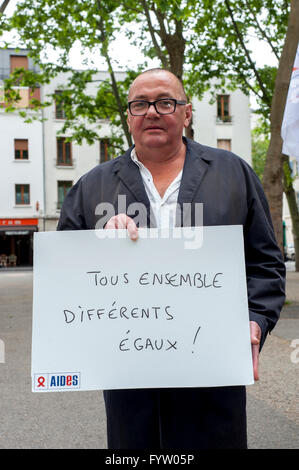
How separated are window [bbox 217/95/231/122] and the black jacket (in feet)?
126

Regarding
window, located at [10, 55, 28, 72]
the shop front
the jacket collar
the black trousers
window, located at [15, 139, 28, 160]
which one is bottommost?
the shop front

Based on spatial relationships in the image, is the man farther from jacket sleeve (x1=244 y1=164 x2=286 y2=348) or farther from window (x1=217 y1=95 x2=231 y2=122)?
window (x1=217 y1=95 x2=231 y2=122)

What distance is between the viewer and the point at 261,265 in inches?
82.1

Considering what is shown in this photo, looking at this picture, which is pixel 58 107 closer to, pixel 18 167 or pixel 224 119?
pixel 18 167

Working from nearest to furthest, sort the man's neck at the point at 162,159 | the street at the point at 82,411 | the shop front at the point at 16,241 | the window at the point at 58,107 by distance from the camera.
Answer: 1. the man's neck at the point at 162,159
2. the street at the point at 82,411
3. the window at the point at 58,107
4. the shop front at the point at 16,241

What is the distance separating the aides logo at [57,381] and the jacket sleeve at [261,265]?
631 mm

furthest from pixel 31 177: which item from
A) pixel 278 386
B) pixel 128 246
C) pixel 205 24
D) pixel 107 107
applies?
pixel 128 246

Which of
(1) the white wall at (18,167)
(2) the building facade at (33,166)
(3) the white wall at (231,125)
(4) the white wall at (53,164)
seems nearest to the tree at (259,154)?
(3) the white wall at (231,125)

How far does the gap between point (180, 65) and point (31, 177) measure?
964 inches

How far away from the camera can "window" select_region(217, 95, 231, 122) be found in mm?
39469

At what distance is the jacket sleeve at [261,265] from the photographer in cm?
202

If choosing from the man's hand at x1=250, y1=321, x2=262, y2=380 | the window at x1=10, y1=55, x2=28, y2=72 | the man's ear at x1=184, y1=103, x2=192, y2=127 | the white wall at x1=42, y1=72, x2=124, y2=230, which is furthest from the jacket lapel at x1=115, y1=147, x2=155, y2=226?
the window at x1=10, y1=55, x2=28, y2=72

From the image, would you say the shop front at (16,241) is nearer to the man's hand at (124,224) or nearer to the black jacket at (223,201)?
the black jacket at (223,201)

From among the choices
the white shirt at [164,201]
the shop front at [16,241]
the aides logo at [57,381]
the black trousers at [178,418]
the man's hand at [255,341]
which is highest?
the white shirt at [164,201]
